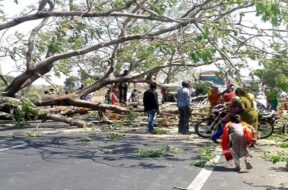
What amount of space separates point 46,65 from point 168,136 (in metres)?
5.56

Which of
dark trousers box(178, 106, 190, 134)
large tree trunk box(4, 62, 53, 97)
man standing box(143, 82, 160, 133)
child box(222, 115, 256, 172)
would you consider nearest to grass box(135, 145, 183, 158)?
child box(222, 115, 256, 172)

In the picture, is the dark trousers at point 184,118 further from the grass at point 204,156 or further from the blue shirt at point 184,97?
the grass at point 204,156

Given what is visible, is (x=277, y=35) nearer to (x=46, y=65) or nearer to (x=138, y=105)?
(x=46, y=65)

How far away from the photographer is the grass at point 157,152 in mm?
10344

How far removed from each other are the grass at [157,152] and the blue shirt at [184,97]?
383 cm

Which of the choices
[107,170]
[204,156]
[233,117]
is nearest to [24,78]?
[204,156]

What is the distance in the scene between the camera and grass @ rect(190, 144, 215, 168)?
940 centimetres

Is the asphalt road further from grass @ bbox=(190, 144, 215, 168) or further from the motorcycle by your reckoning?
the motorcycle

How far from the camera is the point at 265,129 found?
14414 millimetres

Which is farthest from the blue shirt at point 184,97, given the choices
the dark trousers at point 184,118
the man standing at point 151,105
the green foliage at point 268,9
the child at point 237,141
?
the child at point 237,141

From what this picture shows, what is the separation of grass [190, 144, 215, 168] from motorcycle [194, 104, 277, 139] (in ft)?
5.62

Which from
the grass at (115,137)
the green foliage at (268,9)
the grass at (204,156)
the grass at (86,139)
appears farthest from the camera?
the grass at (115,137)

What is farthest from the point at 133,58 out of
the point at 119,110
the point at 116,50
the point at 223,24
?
the point at 223,24

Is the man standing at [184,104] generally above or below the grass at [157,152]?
above
